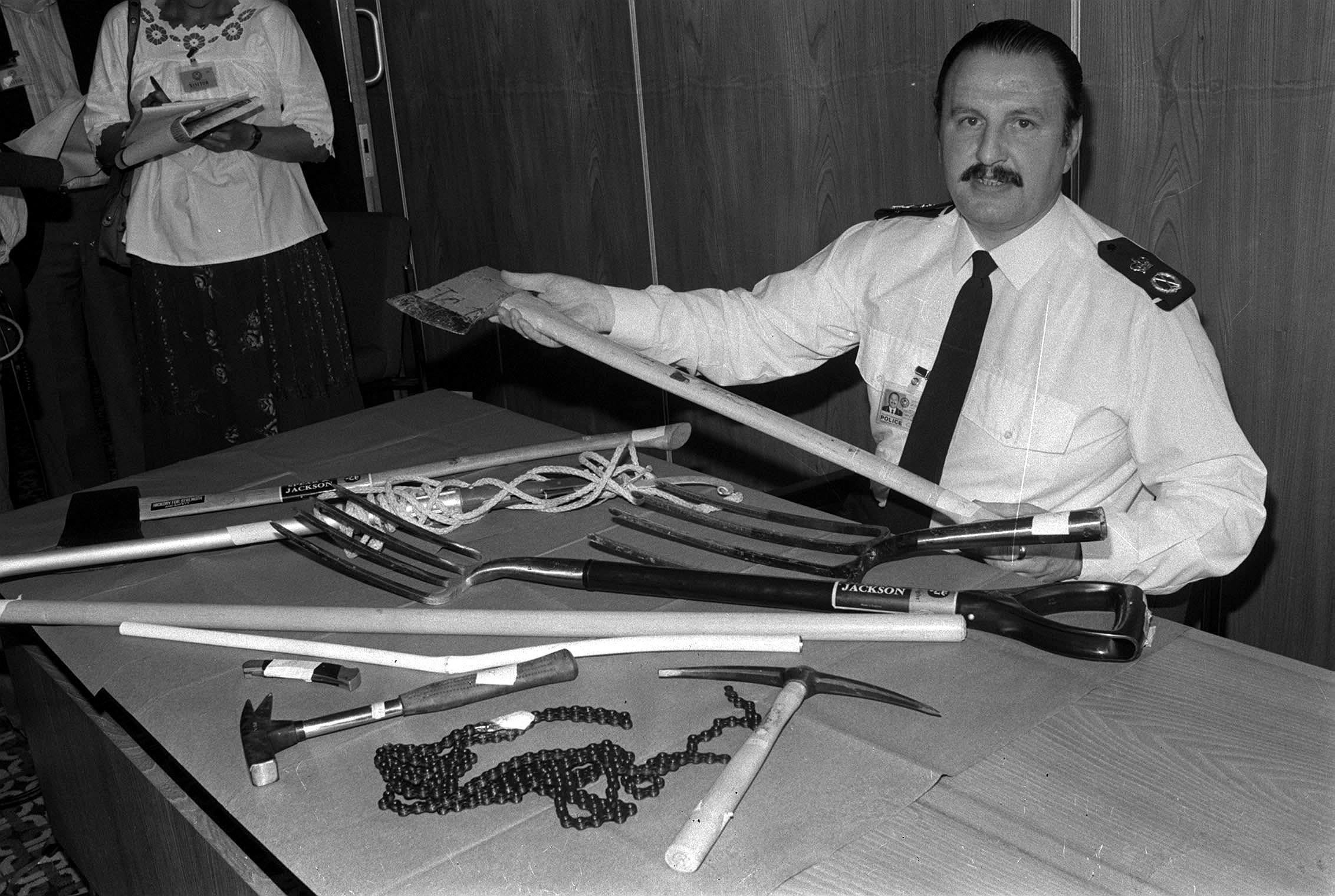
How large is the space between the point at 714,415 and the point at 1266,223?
172 cm

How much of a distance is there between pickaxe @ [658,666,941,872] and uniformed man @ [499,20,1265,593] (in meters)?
0.35

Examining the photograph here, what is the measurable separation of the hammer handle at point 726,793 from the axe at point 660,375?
1.30ft

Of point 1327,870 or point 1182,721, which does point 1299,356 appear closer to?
point 1182,721

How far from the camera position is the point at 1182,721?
104 centimetres

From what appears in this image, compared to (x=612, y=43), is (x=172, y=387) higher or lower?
lower

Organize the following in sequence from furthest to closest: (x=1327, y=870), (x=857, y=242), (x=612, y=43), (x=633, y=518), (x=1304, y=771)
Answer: (x=612, y=43) < (x=857, y=242) < (x=633, y=518) < (x=1304, y=771) < (x=1327, y=870)

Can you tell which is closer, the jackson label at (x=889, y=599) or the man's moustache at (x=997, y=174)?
the jackson label at (x=889, y=599)

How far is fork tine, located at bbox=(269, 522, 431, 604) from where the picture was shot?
1.42 metres

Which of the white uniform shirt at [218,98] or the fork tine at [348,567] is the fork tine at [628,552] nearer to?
the fork tine at [348,567]

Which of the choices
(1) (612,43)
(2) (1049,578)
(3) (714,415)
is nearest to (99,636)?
(2) (1049,578)

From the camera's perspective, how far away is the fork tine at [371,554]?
1455 mm

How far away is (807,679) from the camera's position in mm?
1111

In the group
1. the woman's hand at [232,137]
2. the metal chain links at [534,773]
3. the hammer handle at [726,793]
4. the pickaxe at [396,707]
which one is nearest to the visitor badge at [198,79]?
the woman's hand at [232,137]

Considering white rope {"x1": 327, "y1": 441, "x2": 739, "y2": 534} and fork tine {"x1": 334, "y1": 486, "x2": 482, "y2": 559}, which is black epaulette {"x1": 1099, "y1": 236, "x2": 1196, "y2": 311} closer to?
white rope {"x1": 327, "y1": 441, "x2": 739, "y2": 534}
